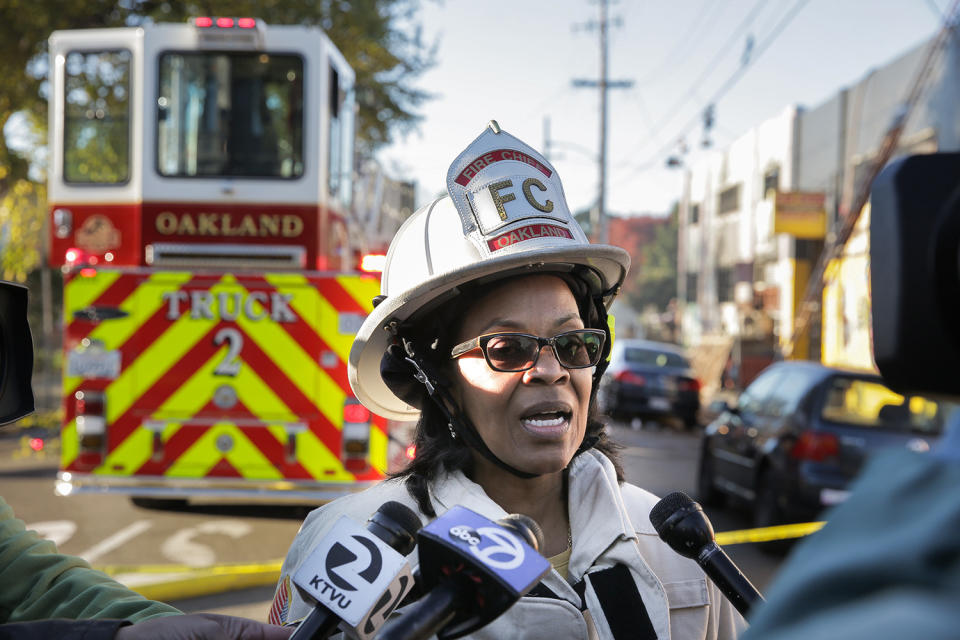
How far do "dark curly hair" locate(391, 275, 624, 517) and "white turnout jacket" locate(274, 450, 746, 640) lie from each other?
0.05m

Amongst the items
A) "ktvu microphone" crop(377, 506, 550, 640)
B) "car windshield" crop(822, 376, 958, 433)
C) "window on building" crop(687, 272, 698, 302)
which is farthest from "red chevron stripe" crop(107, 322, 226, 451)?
"window on building" crop(687, 272, 698, 302)

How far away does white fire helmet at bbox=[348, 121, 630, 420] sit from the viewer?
2279mm

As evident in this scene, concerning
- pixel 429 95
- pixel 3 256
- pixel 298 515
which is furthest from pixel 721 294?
pixel 298 515

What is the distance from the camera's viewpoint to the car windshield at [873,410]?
7.65 m

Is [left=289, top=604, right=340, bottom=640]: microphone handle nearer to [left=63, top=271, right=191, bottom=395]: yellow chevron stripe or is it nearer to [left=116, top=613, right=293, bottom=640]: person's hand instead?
[left=116, top=613, right=293, bottom=640]: person's hand

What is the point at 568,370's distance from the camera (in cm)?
239

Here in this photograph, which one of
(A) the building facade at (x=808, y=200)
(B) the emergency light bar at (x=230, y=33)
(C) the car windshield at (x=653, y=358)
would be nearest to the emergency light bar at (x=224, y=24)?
(B) the emergency light bar at (x=230, y=33)

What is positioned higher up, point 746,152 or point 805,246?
point 746,152

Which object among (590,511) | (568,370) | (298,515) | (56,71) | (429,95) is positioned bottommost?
(298,515)

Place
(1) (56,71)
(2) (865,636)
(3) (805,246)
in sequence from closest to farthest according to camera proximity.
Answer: (2) (865,636) → (1) (56,71) → (3) (805,246)

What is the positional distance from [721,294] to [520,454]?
40101 millimetres

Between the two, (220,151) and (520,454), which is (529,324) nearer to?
(520,454)

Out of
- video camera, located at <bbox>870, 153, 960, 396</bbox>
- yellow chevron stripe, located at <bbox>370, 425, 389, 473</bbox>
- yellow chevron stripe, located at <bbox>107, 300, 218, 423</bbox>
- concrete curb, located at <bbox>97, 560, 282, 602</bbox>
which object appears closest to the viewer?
video camera, located at <bbox>870, 153, 960, 396</bbox>

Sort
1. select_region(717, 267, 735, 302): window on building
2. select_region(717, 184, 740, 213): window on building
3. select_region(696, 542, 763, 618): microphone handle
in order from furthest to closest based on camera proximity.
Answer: select_region(717, 267, 735, 302): window on building < select_region(717, 184, 740, 213): window on building < select_region(696, 542, 763, 618): microphone handle
